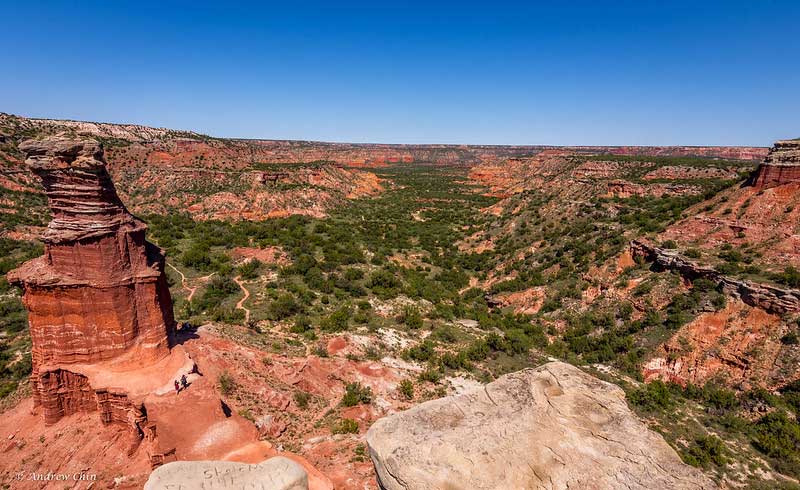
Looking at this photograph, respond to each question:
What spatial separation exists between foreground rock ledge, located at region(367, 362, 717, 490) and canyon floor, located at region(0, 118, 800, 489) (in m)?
5.82

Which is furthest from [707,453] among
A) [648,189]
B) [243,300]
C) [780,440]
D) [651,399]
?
[648,189]

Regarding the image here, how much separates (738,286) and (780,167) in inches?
623

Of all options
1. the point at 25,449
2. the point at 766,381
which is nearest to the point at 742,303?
the point at 766,381

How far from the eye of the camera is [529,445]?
7.28 metres

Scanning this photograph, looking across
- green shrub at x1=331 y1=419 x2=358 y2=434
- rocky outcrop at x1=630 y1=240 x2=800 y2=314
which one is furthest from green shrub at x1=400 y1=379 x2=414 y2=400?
rocky outcrop at x1=630 y1=240 x2=800 y2=314

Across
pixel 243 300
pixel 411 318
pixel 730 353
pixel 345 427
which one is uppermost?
pixel 243 300

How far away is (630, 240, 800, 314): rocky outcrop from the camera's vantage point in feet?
72.7

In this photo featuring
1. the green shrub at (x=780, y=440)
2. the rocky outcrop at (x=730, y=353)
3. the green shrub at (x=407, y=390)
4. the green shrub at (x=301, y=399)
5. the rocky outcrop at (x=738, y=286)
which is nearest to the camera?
the green shrub at (x=780, y=440)

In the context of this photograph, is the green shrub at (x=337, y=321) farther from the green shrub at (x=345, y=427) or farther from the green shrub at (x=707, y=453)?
the green shrub at (x=707, y=453)

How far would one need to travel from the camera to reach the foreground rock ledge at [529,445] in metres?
6.57

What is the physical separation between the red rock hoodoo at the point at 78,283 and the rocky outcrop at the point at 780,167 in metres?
46.7

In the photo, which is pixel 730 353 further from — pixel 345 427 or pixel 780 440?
pixel 345 427

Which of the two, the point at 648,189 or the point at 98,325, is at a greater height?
the point at 648,189

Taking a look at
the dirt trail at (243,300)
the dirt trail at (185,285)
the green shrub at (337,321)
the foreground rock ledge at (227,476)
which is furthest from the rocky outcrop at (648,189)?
the foreground rock ledge at (227,476)
